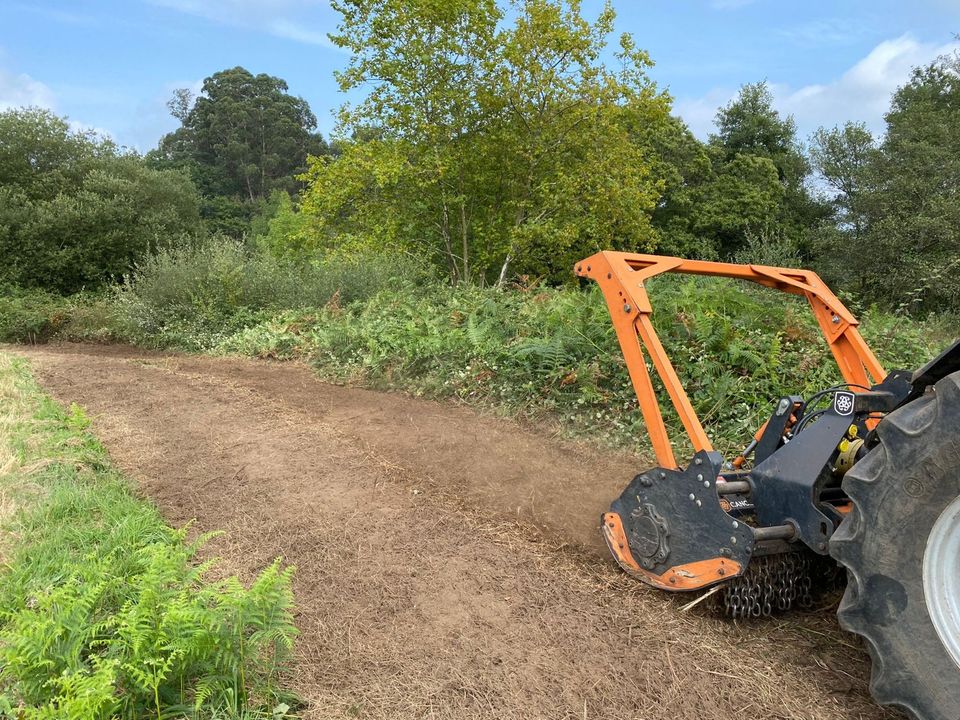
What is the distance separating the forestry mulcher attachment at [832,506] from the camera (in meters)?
2.19

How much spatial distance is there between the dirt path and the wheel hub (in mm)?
572

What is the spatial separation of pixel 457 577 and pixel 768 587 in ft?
4.75

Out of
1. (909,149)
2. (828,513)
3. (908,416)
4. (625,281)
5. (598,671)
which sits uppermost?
(909,149)

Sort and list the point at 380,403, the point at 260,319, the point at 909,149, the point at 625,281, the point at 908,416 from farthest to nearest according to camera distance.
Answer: the point at 909,149 < the point at 260,319 < the point at 380,403 < the point at 625,281 < the point at 908,416

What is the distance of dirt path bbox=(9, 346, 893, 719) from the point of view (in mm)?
2580

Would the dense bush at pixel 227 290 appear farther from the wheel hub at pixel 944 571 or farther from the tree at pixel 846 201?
the tree at pixel 846 201

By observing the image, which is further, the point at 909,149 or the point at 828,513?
the point at 909,149

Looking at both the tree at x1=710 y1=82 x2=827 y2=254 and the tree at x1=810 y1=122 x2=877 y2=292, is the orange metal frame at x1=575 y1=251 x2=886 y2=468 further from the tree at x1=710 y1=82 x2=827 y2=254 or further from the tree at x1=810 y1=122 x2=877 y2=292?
the tree at x1=710 y1=82 x2=827 y2=254

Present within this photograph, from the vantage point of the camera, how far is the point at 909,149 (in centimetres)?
2333

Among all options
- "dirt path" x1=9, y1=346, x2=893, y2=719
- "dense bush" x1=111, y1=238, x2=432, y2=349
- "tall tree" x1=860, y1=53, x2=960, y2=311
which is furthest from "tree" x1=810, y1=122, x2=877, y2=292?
"dirt path" x1=9, y1=346, x2=893, y2=719

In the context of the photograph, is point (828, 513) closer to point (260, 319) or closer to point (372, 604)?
point (372, 604)

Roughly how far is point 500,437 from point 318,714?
3.66 metres

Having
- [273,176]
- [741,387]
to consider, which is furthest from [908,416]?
[273,176]

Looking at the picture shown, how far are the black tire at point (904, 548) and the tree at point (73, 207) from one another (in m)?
20.8
